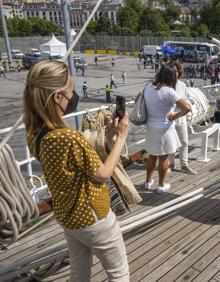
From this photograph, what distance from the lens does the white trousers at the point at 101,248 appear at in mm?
1798

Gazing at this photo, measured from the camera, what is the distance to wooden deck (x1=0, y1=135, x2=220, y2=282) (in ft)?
9.18

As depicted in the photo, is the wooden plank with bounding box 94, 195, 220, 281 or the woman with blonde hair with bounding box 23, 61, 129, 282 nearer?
the woman with blonde hair with bounding box 23, 61, 129, 282

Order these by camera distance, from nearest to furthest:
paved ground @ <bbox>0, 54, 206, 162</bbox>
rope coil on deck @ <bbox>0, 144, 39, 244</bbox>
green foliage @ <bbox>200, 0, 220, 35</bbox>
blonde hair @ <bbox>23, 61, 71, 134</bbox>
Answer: blonde hair @ <bbox>23, 61, 71, 134</bbox> → rope coil on deck @ <bbox>0, 144, 39, 244</bbox> → paved ground @ <bbox>0, 54, 206, 162</bbox> → green foliage @ <bbox>200, 0, 220, 35</bbox>

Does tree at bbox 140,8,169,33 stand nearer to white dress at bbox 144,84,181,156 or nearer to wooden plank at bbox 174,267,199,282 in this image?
white dress at bbox 144,84,181,156

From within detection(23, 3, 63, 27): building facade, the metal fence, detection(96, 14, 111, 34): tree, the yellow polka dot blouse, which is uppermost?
detection(23, 3, 63, 27): building facade

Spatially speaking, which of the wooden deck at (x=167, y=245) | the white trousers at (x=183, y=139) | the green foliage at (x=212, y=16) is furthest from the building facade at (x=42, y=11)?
the wooden deck at (x=167, y=245)

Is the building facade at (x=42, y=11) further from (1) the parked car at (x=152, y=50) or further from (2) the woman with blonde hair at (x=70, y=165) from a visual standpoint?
(2) the woman with blonde hair at (x=70, y=165)

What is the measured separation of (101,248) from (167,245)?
4.83 feet

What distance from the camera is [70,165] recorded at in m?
1.65

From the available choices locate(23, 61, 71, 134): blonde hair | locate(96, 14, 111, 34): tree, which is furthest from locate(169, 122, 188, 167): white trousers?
locate(96, 14, 111, 34): tree

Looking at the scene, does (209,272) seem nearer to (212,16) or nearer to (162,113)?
(162,113)

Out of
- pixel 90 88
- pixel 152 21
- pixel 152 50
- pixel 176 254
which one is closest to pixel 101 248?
pixel 176 254

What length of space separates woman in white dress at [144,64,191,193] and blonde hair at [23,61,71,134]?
218 cm

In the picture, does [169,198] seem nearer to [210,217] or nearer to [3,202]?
[210,217]
